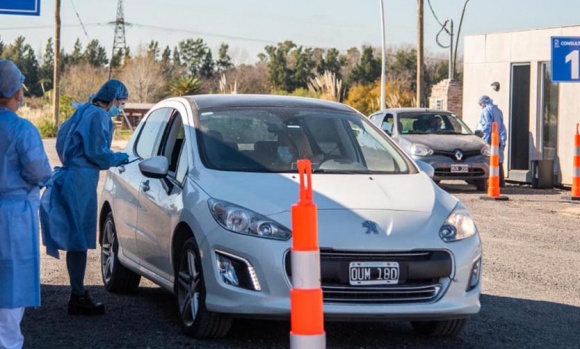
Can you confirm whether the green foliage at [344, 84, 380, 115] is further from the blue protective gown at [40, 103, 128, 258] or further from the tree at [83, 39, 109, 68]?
the tree at [83, 39, 109, 68]

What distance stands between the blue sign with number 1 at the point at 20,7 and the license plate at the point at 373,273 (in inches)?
211

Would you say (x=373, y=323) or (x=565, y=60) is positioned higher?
(x=565, y=60)

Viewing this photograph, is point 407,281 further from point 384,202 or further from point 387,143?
point 387,143

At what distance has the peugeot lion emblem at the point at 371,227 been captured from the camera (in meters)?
7.02

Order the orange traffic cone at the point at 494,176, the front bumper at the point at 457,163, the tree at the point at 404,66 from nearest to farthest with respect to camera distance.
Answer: the orange traffic cone at the point at 494,176, the front bumper at the point at 457,163, the tree at the point at 404,66

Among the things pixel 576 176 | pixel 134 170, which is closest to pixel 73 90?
pixel 576 176

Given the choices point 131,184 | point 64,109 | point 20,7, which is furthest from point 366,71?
point 131,184

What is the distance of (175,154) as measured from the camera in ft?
28.1

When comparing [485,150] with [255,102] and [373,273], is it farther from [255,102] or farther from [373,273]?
[373,273]

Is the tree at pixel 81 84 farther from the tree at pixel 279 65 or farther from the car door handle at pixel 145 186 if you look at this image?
the car door handle at pixel 145 186

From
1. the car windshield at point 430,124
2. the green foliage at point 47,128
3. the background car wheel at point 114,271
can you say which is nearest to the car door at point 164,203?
the background car wheel at point 114,271

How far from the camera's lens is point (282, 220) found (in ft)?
23.0

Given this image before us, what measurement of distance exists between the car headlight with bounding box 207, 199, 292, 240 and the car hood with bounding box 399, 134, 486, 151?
47.8 ft

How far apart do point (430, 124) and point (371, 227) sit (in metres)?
16.1
